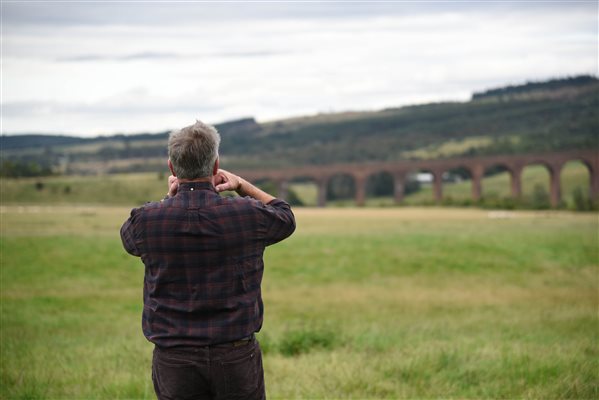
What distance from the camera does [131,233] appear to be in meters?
3.71

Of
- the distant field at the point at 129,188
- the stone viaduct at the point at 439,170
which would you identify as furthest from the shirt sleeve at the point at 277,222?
the stone viaduct at the point at 439,170

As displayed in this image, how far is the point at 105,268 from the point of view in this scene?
22.1 meters

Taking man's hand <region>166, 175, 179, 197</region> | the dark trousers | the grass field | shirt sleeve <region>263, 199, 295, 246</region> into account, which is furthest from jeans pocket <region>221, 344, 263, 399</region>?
the grass field

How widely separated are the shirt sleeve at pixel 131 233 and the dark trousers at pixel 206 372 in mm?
476

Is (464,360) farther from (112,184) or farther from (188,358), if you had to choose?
(112,184)

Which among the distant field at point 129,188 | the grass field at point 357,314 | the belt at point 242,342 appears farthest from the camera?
the distant field at point 129,188

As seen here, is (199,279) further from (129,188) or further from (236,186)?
(129,188)

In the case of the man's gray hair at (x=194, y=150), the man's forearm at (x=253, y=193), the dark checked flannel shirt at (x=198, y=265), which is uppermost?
the man's gray hair at (x=194, y=150)

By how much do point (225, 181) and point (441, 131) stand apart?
159634 mm

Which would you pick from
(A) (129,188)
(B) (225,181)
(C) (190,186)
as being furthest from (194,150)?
(A) (129,188)

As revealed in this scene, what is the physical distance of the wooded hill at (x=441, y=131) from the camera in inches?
5079

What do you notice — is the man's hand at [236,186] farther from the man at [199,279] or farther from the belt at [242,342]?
the belt at [242,342]

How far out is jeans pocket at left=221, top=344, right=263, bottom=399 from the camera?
358 cm

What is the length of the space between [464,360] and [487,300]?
38.5 ft
